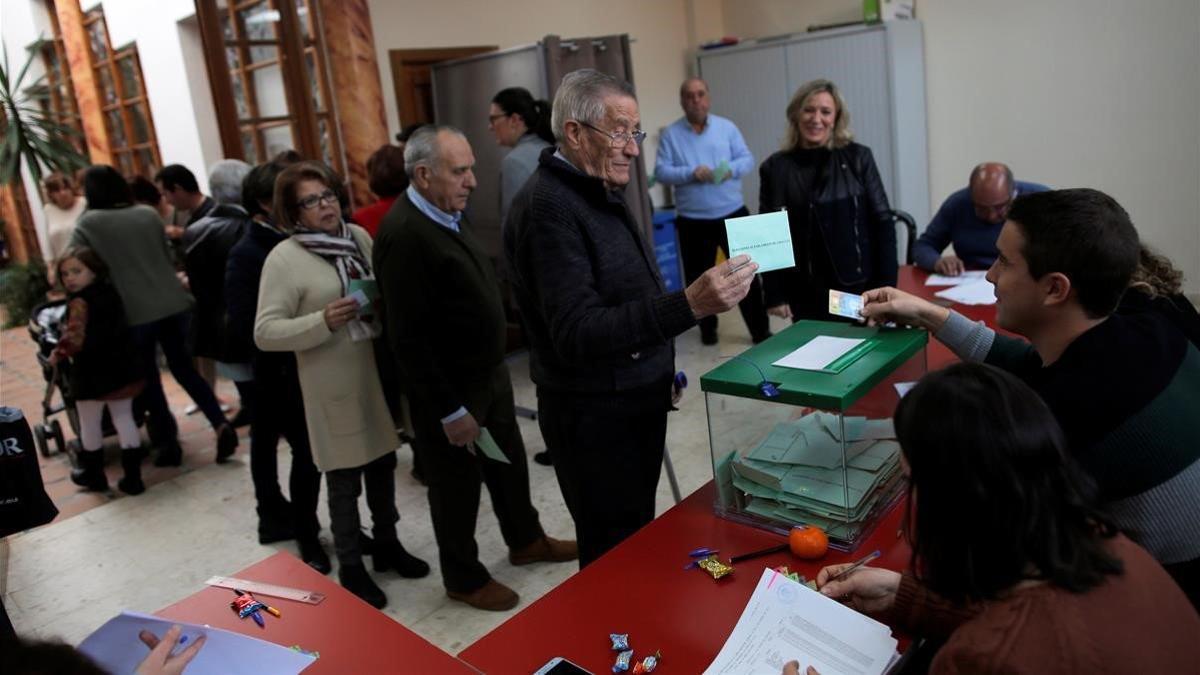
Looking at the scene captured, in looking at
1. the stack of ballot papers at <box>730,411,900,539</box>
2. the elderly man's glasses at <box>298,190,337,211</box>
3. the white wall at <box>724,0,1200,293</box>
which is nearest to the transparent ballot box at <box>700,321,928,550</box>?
the stack of ballot papers at <box>730,411,900,539</box>

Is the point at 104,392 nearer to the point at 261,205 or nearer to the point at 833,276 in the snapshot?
the point at 261,205

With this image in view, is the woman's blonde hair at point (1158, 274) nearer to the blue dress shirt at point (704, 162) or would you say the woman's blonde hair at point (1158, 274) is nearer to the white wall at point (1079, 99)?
the blue dress shirt at point (704, 162)

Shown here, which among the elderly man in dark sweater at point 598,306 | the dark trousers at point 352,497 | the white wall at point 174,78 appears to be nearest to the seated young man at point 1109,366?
the elderly man in dark sweater at point 598,306

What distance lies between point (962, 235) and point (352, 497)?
2.59 meters

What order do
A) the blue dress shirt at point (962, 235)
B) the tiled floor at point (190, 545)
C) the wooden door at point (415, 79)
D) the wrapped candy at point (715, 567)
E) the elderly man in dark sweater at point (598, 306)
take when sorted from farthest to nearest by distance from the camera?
the wooden door at point (415, 79) < the blue dress shirt at point (962, 235) < the tiled floor at point (190, 545) < the elderly man in dark sweater at point (598, 306) < the wrapped candy at point (715, 567)

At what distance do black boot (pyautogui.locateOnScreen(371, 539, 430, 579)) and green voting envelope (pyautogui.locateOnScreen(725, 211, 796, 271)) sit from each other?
1.89 meters

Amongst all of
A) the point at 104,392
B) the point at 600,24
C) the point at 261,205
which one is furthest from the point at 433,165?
the point at 600,24

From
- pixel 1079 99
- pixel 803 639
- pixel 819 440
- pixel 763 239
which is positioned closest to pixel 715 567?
pixel 803 639

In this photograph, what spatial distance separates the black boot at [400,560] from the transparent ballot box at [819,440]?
1597mm

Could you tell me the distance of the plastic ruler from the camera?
5.28 ft

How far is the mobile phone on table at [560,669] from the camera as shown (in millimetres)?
1294

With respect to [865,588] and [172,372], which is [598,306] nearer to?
[865,588]

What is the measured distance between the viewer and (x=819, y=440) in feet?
5.80

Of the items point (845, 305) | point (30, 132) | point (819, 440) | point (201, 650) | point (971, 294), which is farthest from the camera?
point (30, 132)
